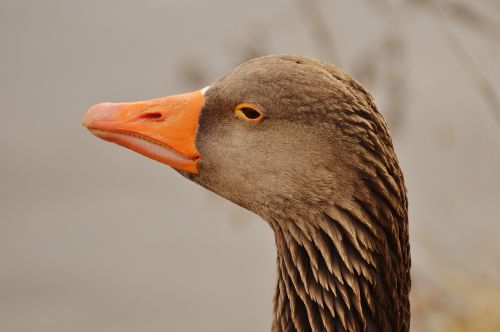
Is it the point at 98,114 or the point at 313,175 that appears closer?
the point at 313,175

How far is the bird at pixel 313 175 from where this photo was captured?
3906mm

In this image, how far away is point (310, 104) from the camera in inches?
155

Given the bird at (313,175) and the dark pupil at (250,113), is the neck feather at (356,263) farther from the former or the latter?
the dark pupil at (250,113)

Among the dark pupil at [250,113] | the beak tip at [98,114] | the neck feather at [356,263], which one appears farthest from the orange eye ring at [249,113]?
the beak tip at [98,114]

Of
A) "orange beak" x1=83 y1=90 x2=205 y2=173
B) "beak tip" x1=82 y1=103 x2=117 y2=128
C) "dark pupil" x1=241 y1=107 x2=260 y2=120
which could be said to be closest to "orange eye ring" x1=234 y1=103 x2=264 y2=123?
"dark pupil" x1=241 y1=107 x2=260 y2=120

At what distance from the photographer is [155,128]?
13.8 ft

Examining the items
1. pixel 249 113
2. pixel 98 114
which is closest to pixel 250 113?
pixel 249 113

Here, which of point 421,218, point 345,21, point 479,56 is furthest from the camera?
point 345,21

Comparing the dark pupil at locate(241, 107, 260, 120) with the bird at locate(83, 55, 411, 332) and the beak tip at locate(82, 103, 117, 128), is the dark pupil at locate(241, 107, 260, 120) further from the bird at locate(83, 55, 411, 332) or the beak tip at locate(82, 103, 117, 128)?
the beak tip at locate(82, 103, 117, 128)

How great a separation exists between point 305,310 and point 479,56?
618 cm

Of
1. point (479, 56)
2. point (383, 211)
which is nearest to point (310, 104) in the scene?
point (383, 211)

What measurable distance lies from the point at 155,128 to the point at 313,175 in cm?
78

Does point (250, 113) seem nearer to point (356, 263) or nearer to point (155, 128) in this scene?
point (155, 128)

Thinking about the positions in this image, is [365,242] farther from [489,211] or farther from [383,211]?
[489,211]
